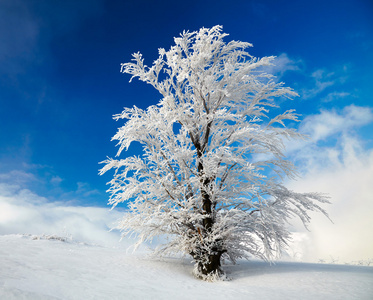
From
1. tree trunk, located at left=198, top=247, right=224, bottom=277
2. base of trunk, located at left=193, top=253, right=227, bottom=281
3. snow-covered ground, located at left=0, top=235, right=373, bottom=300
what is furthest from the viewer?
tree trunk, located at left=198, top=247, right=224, bottom=277

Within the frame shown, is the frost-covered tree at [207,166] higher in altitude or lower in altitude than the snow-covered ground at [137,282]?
higher

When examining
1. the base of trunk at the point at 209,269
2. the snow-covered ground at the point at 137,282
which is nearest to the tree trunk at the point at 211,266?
the base of trunk at the point at 209,269

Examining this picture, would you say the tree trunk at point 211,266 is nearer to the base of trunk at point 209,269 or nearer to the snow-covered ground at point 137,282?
the base of trunk at point 209,269

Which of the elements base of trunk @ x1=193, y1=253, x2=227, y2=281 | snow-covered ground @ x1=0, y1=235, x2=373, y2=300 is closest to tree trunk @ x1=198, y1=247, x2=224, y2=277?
base of trunk @ x1=193, y1=253, x2=227, y2=281

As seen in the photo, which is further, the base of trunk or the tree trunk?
the tree trunk

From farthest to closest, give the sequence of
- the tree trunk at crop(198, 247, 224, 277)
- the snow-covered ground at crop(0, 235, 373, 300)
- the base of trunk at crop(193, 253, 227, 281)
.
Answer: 1. the tree trunk at crop(198, 247, 224, 277)
2. the base of trunk at crop(193, 253, 227, 281)
3. the snow-covered ground at crop(0, 235, 373, 300)

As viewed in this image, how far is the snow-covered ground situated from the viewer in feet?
16.2

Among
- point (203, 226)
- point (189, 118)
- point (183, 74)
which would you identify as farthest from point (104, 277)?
point (183, 74)

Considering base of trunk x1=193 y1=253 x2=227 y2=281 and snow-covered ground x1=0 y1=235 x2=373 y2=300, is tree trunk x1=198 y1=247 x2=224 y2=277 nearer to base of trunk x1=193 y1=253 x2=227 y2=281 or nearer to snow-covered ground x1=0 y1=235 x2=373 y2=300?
base of trunk x1=193 y1=253 x2=227 y2=281

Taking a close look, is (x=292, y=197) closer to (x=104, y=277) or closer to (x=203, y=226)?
(x=203, y=226)

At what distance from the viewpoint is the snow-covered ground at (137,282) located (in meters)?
4.95

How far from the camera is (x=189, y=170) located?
957 cm

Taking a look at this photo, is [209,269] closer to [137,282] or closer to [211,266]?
[211,266]

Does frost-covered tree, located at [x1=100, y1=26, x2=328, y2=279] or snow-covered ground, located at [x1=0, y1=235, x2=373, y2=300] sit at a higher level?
frost-covered tree, located at [x1=100, y1=26, x2=328, y2=279]
